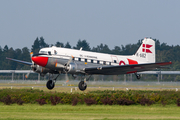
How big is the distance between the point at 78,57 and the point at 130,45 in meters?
127

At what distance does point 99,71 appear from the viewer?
119 feet

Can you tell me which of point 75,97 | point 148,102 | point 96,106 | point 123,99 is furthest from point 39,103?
point 148,102

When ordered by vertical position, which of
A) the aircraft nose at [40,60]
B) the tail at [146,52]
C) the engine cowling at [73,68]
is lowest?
the engine cowling at [73,68]

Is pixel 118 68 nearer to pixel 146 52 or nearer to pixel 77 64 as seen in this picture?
pixel 77 64

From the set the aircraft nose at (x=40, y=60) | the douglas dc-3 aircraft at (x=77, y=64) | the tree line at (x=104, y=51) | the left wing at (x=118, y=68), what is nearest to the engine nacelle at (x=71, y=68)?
the douglas dc-3 aircraft at (x=77, y=64)

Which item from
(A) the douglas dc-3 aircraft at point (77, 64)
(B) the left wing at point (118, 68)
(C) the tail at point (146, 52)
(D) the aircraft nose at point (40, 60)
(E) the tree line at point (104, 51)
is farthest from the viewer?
(E) the tree line at point (104, 51)

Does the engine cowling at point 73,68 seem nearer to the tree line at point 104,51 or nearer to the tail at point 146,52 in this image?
the tail at point 146,52

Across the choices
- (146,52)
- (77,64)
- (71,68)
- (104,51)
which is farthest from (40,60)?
(104,51)

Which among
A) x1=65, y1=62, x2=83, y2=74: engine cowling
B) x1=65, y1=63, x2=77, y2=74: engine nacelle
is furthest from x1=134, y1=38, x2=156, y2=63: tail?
x1=65, y1=63, x2=77, y2=74: engine nacelle

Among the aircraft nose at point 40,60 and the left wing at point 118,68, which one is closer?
the aircraft nose at point 40,60

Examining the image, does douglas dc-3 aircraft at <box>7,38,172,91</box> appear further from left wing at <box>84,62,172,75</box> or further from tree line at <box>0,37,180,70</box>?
tree line at <box>0,37,180,70</box>

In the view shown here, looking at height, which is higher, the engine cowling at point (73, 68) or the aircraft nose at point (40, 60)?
the aircraft nose at point (40, 60)

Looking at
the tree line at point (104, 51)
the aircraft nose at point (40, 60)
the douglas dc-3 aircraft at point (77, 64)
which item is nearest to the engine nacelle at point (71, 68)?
the douglas dc-3 aircraft at point (77, 64)

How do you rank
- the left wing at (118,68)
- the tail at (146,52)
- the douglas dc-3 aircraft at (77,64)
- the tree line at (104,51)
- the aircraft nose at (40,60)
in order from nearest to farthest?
the aircraft nose at (40,60) → the douglas dc-3 aircraft at (77,64) → the left wing at (118,68) → the tail at (146,52) → the tree line at (104,51)
